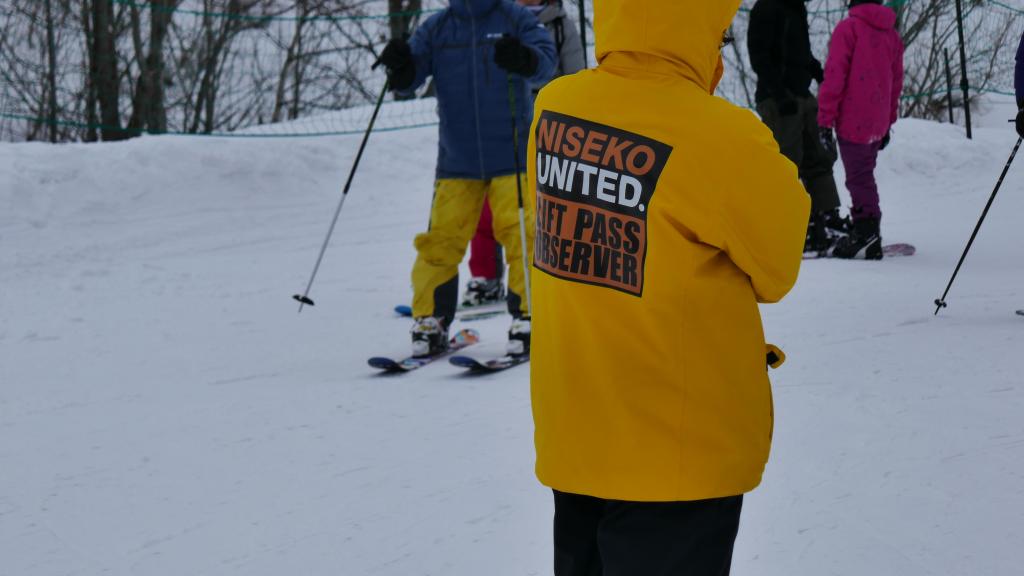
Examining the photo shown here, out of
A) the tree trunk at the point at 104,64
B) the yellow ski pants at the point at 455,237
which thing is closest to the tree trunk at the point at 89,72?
the tree trunk at the point at 104,64

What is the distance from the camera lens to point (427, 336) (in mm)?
4820

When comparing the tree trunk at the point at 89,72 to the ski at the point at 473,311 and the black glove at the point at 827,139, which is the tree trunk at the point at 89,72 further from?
the black glove at the point at 827,139

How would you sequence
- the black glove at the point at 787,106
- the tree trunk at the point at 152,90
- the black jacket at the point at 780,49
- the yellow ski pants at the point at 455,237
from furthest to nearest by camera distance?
the tree trunk at the point at 152,90 < the black glove at the point at 787,106 < the black jacket at the point at 780,49 < the yellow ski pants at the point at 455,237

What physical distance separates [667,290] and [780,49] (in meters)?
5.22

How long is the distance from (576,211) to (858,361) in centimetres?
278

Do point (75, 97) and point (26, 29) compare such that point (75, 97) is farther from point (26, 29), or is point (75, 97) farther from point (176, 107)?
point (176, 107)

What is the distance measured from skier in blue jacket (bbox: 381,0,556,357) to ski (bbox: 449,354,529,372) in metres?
0.10

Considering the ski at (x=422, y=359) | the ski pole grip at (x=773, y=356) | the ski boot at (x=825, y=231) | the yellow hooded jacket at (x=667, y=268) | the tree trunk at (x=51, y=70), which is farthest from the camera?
the tree trunk at (x=51, y=70)

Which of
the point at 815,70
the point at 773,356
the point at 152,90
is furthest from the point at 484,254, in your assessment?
the point at 152,90

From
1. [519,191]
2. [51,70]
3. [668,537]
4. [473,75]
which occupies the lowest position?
[668,537]

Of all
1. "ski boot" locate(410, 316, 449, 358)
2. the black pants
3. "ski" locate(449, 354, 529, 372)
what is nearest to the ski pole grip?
the black pants

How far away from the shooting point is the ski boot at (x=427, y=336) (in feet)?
15.8

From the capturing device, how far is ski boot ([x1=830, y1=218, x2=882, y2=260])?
6.55 metres

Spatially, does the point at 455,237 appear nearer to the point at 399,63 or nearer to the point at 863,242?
the point at 399,63
